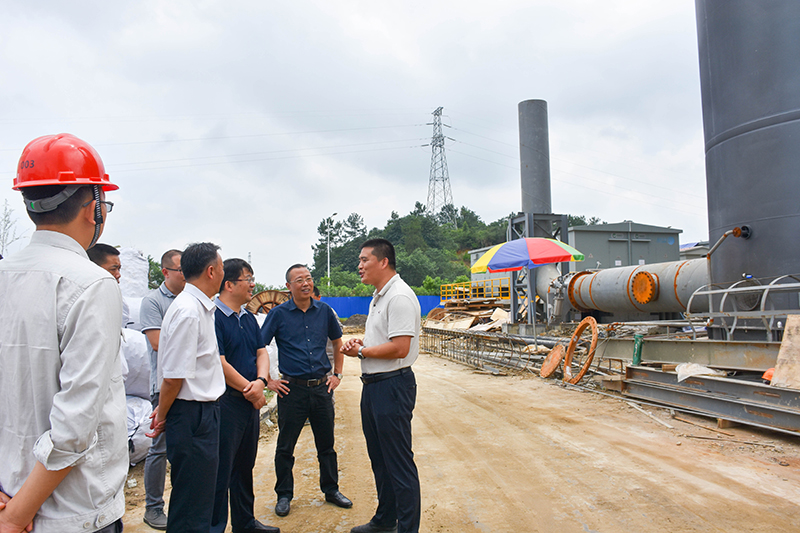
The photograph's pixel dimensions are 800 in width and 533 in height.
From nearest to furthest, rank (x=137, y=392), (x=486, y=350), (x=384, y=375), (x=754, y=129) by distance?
1. (x=384, y=375)
2. (x=137, y=392)
3. (x=754, y=129)
4. (x=486, y=350)

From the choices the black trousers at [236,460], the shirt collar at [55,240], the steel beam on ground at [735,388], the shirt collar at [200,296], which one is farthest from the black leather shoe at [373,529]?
the steel beam on ground at [735,388]

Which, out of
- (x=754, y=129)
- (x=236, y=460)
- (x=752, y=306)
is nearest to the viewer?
(x=236, y=460)

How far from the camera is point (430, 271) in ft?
189

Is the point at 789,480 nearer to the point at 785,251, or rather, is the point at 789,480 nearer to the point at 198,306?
the point at 785,251

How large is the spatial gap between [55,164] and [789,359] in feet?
24.2

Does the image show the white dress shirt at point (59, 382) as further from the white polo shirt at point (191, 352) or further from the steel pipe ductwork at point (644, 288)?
the steel pipe ductwork at point (644, 288)

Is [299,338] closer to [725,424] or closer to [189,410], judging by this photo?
[189,410]

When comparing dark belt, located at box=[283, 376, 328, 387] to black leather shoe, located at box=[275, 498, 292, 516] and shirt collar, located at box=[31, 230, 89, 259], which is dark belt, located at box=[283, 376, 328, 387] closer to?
black leather shoe, located at box=[275, 498, 292, 516]

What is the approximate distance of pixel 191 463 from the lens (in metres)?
2.87

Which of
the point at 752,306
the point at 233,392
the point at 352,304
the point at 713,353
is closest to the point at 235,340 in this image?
the point at 233,392

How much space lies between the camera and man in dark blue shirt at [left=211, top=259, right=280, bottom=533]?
12.0ft

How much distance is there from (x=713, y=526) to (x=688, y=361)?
474 centimetres

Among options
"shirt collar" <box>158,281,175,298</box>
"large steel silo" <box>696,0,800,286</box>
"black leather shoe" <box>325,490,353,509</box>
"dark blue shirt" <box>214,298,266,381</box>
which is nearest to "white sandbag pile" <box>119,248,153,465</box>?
"shirt collar" <box>158,281,175,298</box>

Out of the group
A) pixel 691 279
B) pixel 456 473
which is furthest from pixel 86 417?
pixel 691 279
